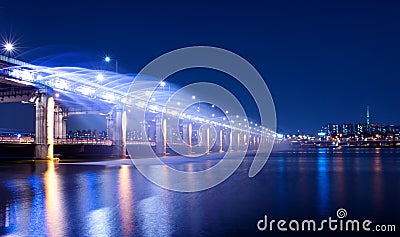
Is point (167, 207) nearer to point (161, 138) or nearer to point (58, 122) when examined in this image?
point (58, 122)

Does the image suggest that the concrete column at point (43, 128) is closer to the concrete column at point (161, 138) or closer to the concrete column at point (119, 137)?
the concrete column at point (119, 137)

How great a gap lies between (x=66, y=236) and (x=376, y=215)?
10.6 meters

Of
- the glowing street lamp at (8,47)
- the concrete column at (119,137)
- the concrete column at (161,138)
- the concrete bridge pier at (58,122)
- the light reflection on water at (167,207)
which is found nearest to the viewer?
the light reflection on water at (167,207)

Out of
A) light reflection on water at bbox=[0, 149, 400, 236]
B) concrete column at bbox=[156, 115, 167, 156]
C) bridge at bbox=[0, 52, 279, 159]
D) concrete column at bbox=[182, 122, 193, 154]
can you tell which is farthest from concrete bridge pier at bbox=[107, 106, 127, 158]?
light reflection on water at bbox=[0, 149, 400, 236]

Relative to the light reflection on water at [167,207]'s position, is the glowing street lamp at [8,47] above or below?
above

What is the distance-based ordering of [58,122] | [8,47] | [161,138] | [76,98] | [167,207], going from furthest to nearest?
[161,138]
[58,122]
[76,98]
[8,47]
[167,207]

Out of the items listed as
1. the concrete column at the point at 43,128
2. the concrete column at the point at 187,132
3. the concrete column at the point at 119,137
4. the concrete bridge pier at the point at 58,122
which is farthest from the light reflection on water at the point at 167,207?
the concrete column at the point at 187,132

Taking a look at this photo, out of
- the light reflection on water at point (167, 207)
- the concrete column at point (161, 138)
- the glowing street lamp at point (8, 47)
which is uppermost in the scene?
the glowing street lamp at point (8, 47)

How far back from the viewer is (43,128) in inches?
2411

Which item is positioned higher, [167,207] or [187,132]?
[187,132]

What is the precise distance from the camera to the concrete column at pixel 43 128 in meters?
60.7

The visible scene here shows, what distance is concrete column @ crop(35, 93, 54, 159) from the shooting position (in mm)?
60688

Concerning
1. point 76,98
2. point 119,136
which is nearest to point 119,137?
point 119,136

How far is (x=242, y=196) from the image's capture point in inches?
865
